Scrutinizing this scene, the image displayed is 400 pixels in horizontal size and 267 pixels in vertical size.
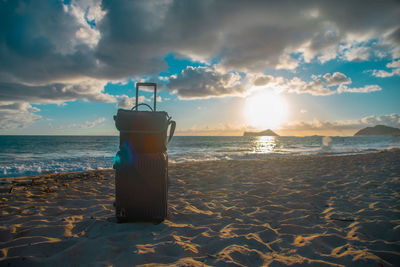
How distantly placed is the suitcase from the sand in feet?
0.82

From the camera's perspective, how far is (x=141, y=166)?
2953 mm

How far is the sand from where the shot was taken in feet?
Answer: 7.43

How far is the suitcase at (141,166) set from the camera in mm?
2934

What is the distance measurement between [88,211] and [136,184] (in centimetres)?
153

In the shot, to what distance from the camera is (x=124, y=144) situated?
9.67ft

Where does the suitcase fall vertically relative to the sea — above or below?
above

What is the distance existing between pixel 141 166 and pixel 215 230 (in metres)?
1.40

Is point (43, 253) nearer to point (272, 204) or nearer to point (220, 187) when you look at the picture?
point (272, 204)

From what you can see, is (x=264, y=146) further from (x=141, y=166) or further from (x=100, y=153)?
(x=141, y=166)

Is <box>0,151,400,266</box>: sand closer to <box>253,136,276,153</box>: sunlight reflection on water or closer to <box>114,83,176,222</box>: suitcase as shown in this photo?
<box>114,83,176,222</box>: suitcase

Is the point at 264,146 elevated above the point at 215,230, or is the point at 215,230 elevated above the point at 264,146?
the point at 215,230

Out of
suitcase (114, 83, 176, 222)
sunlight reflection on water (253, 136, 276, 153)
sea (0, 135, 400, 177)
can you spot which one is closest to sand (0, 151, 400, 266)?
suitcase (114, 83, 176, 222)

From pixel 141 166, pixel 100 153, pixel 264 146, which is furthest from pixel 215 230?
pixel 264 146

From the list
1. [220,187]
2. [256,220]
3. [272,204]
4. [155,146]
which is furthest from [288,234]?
[220,187]
